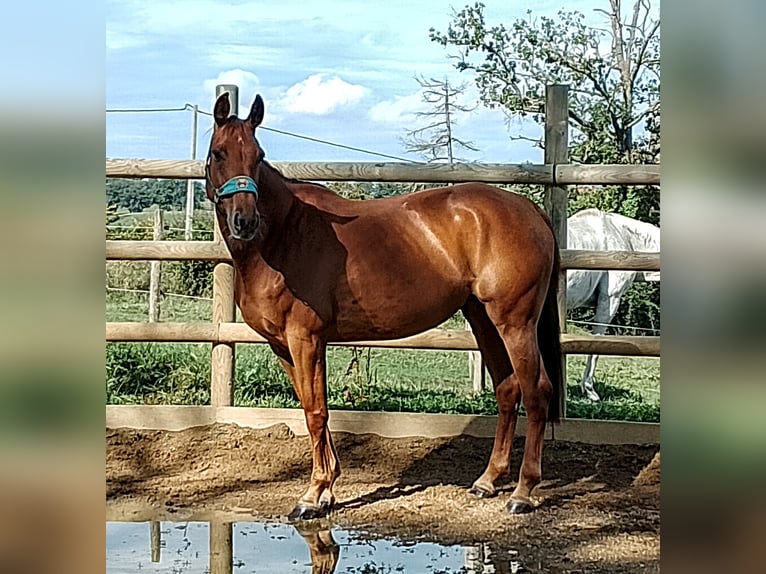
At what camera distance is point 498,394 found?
4.08 metres

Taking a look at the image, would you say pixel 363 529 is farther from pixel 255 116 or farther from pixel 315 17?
pixel 315 17

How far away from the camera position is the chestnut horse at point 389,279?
144 inches

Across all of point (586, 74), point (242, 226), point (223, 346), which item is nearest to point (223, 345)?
point (223, 346)

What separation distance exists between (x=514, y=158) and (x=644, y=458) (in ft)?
11.2

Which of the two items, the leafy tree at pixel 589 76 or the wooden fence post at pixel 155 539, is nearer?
the wooden fence post at pixel 155 539

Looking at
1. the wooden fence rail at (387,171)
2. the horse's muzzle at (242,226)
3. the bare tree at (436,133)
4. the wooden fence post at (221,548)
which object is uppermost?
the bare tree at (436,133)

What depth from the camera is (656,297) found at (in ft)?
24.7

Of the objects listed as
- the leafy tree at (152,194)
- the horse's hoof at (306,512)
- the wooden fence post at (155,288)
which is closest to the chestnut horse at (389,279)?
the horse's hoof at (306,512)

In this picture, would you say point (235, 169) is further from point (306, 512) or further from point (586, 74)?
point (586, 74)

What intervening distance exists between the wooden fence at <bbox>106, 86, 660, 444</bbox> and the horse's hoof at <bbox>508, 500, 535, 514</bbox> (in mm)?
1013

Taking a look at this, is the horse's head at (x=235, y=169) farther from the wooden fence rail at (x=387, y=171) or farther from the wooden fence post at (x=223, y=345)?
the wooden fence post at (x=223, y=345)

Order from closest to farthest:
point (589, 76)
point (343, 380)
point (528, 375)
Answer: point (528, 375) < point (343, 380) < point (589, 76)

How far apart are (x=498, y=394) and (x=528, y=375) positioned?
0.34 m
